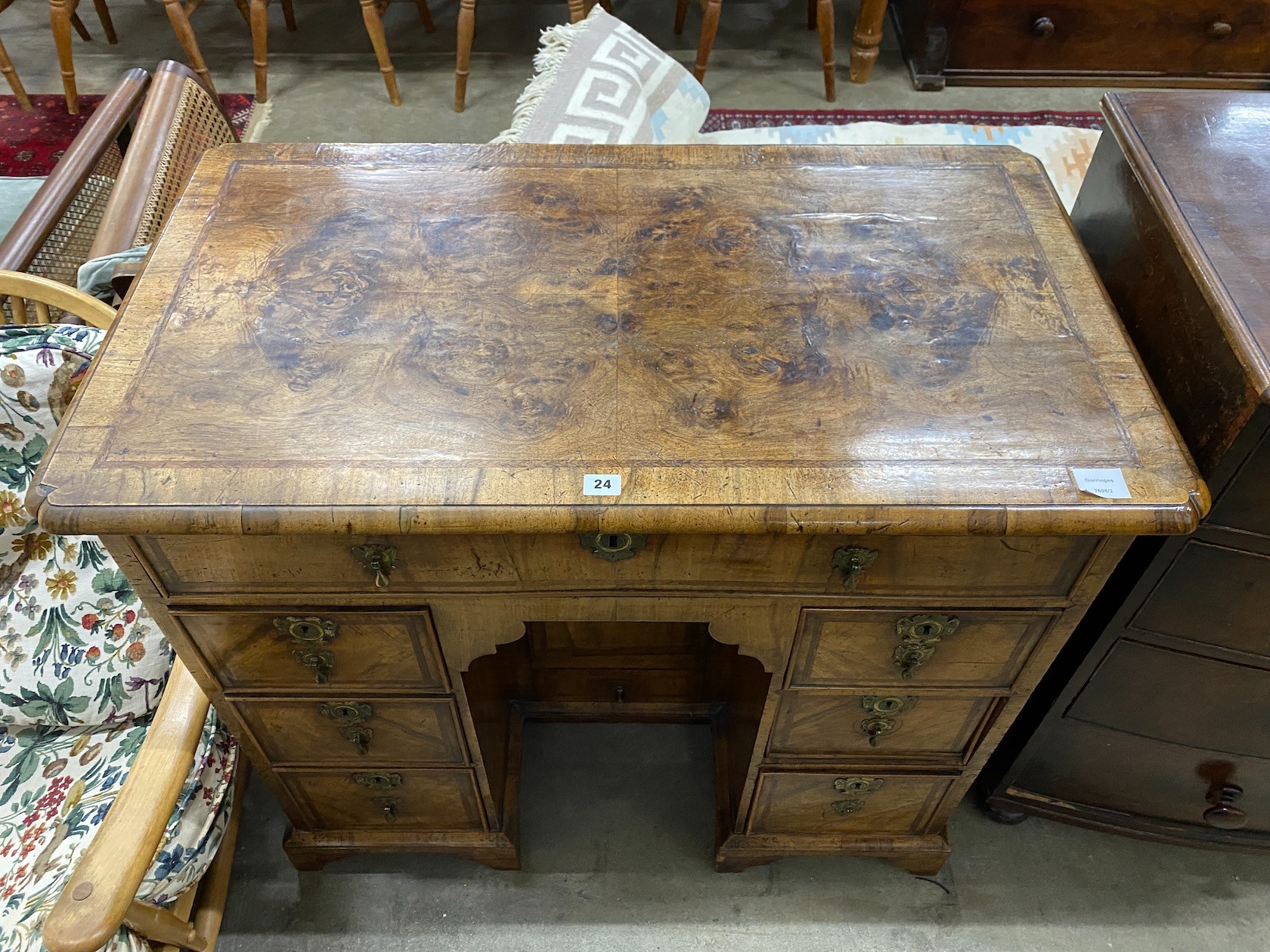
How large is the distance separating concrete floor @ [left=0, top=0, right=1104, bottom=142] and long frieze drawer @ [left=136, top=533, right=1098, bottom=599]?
6.85 feet

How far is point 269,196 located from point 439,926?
106cm

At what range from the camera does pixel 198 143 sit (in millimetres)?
1504

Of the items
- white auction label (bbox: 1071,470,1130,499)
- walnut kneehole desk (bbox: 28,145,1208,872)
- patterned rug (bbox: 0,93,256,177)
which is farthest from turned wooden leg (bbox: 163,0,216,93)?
white auction label (bbox: 1071,470,1130,499)

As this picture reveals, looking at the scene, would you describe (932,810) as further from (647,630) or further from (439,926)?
(439,926)

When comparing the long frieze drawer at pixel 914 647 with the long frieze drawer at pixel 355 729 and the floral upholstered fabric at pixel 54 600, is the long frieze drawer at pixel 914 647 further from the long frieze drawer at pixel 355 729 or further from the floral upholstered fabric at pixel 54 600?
the floral upholstered fabric at pixel 54 600

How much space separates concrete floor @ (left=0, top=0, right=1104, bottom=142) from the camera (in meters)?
2.72

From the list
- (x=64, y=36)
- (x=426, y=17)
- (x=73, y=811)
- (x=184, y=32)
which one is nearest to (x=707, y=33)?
(x=426, y=17)

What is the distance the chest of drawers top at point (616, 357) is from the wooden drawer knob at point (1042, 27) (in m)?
1.93

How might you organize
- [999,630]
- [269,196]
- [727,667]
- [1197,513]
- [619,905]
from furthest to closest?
[727,667] → [619,905] → [269,196] → [999,630] → [1197,513]

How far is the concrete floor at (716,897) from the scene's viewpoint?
4.33 ft

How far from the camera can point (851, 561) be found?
82cm

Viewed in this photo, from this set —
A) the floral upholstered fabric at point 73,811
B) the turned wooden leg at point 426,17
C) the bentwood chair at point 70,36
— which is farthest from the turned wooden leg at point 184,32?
the floral upholstered fabric at point 73,811

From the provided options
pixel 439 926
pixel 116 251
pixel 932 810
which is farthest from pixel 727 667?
pixel 116 251

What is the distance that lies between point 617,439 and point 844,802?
710mm
